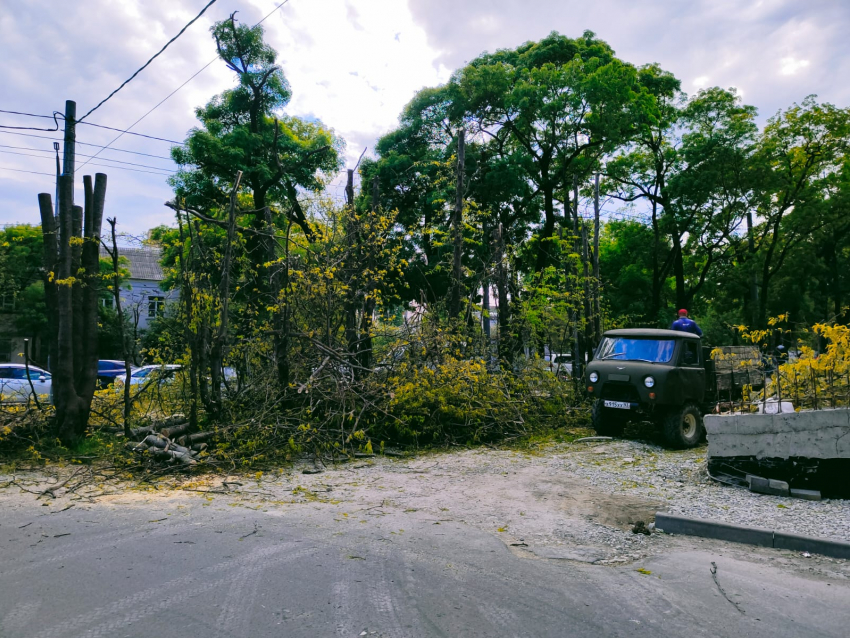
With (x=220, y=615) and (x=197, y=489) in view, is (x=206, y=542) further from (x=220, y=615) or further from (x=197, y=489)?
(x=197, y=489)

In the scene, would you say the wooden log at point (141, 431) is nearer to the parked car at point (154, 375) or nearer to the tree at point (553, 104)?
the parked car at point (154, 375)

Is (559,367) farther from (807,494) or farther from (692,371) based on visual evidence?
(807,494)

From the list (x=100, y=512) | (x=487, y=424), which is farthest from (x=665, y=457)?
(x=100, y=512)

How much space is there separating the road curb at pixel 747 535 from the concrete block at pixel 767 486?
1.93 meters

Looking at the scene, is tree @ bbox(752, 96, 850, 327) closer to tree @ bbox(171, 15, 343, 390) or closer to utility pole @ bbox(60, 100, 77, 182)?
tree @ bbox(171, 15, 343, 390)

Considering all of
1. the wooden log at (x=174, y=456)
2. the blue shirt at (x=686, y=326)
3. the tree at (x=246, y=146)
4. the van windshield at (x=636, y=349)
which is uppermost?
the tree at (x=246, y=146)

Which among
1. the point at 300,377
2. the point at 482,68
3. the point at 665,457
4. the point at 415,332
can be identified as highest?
the point at 482,68

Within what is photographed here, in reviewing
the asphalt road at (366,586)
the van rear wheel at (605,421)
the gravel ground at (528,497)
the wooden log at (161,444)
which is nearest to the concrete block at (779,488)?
the gravel ground at (528,497)

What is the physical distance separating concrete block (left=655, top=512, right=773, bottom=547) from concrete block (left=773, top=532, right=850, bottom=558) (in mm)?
81

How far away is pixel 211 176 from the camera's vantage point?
24.4 metres

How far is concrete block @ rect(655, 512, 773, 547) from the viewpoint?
5688mm

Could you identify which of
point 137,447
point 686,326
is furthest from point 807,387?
point 137,447

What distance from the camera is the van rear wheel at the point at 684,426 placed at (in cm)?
1112

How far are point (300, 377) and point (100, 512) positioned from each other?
4.97m
